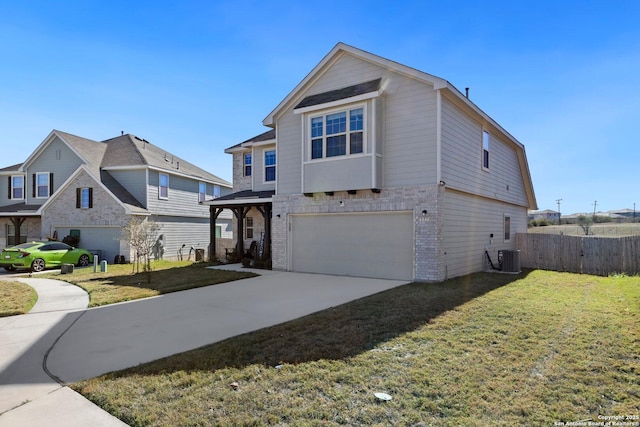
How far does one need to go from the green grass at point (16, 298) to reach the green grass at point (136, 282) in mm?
1257

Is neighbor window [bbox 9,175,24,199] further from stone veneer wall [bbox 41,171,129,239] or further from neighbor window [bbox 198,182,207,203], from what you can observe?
neighbor window [bbox 198,182,207,203]

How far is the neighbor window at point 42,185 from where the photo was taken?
22.3m

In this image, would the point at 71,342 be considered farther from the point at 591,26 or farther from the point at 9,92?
the point at 591,26

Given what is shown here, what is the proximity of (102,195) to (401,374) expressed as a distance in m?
20.4

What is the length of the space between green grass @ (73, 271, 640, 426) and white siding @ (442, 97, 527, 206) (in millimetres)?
6093

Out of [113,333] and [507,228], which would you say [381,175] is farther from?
[507,228]

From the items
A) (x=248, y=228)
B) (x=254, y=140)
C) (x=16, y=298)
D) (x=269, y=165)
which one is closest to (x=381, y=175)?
(x=269, y=165)

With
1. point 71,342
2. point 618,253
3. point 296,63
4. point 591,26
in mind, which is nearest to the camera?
point 71,342

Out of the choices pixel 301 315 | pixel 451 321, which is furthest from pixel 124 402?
pixel 451 321

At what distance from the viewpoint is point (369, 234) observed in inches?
483

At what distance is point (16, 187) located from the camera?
23562mm

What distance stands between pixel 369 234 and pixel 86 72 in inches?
475

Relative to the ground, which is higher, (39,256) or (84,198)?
(84,198)

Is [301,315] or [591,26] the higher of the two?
[591,26]
